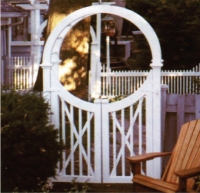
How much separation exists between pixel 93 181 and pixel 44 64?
1.52 metres

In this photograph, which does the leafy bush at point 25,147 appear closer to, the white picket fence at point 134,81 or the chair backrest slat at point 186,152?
the chair backrest slat at point 186,152

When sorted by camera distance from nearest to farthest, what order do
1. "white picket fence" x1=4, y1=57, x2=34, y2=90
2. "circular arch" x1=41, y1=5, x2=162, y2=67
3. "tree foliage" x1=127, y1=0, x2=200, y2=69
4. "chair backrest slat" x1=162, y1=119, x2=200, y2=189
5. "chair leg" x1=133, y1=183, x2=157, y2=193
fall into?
"chair leg" x1=133, y1=183, x2=157, y2=193 → "chair backrest slat" x1=162, y1=119, x2=200, y2=189 → "circular arch" x1=41, y1=5, x2=162, y2=67 → "white picket fence" x1=4, y1=57, x2=34, y2=90 → "tree foliage" x1=127, y1=0, x2=200, y2=69

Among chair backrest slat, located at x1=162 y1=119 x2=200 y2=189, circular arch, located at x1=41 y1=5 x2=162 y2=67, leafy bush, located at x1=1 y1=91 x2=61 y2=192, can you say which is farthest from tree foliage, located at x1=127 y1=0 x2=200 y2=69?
leafy bush, located at x1=1 y1=91 x2=61 y2=192

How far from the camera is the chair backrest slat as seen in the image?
6762 millimetres

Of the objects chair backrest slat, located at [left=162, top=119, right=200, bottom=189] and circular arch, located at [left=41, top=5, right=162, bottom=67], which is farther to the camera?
circular arch, located at [left=41, top=5, right=162, bottom=67]

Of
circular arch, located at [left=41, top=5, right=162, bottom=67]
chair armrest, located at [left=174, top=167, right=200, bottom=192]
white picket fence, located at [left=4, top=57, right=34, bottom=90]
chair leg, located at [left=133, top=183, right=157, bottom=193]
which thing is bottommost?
chair leg, located at [left=133, top=183, right=157, bottom=193]

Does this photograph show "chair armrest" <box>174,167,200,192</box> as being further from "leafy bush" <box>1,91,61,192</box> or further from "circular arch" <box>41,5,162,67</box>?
"circular arch" <box>41,5,162,67</box>

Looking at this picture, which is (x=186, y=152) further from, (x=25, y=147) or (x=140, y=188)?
(x=25, y=147)

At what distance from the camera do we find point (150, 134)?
7.61m

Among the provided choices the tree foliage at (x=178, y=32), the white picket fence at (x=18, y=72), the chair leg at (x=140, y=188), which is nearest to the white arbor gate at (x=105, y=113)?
the chair leg at (x=140, y=188)

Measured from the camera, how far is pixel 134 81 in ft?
62.1

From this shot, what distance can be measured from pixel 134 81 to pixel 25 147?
12.4 m

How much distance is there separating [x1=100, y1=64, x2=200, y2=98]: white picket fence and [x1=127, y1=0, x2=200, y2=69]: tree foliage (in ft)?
12.8

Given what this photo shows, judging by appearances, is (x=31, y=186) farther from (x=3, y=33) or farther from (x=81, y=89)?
(x=3, y=33)
